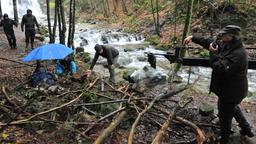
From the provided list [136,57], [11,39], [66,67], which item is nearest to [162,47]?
[136,57]

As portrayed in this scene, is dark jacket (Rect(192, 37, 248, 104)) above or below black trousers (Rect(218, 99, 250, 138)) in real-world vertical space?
above

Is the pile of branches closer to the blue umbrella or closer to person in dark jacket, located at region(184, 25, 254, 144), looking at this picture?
person in dark jacket, located at region(184, 25, 254, 144)

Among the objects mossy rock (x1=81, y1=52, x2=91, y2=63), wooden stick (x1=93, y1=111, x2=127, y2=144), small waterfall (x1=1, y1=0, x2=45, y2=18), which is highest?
small waterfall (x1=1, y1=0, x2=45, y2=18)

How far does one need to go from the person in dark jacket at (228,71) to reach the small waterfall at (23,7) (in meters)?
43.8

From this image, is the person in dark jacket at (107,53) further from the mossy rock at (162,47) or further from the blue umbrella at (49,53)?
the mossy rock at (162,47)

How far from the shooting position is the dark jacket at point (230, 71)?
5.12 metres

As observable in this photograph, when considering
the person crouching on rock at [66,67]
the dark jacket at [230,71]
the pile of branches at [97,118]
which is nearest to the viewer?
the dark jacket at [230,71]

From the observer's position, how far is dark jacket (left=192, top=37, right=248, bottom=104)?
5.12 metres

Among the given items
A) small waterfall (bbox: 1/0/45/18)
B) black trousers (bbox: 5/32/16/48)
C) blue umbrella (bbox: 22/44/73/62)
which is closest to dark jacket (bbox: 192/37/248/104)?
blue umbrella (bbox: 22/44/73/62)

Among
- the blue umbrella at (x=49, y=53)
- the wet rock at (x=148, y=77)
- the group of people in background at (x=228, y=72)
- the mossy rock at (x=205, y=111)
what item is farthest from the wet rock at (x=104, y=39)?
the group of people in background at (x=228, y=72)

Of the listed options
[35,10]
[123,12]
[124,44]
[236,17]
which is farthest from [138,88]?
[35,10]

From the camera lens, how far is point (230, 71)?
5129 mm

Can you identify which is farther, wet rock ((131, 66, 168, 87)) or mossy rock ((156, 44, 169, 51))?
mossy rock ((156, 44, 169, 51))

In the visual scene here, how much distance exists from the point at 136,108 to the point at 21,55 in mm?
9502
